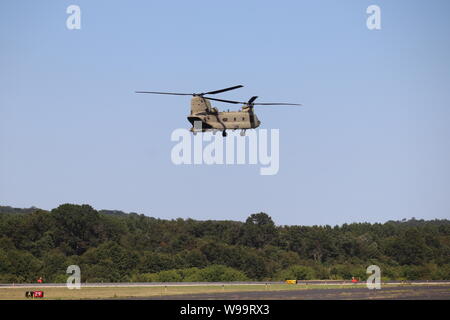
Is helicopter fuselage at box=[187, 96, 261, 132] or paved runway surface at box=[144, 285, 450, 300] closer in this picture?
paved runway surface at box=[144, 285, 450, 300]

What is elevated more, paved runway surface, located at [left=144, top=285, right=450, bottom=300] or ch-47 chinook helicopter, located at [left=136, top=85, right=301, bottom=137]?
ch-47 chinook helicopter, located at [left=136, top=85, right=301, bottom=137]

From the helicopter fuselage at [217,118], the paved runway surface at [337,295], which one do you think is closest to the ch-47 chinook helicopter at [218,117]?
the helicopter fuselage at [217,118]

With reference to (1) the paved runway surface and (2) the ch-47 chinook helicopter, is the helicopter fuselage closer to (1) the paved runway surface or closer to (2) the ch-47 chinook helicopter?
(2) the ch-47 chinook helicopter

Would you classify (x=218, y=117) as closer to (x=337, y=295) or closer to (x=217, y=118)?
(x=217, y=118)

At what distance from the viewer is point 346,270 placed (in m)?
164

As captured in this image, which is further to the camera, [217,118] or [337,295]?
[217,118]

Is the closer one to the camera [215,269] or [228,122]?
[228,122]

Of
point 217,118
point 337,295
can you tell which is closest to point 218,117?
point 217,118

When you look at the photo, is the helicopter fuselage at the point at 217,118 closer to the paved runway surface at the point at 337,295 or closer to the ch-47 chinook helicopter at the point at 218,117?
the ch-47 chinook helicopter at the point at 218,117

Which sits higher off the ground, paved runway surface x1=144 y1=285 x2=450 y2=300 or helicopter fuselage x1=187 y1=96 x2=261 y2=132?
helicopter fuselage x1=187 y1=96 x2=261 y2=132

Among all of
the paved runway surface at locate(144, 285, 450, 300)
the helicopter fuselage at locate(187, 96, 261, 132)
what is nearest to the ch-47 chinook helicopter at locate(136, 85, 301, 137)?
the helicopter fuselage at locate(187, 96, 261, 132)
